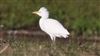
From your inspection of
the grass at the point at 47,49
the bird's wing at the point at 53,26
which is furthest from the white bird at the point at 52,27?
the grass at the point at 47,49

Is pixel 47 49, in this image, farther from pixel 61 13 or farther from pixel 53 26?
pixel 61 13

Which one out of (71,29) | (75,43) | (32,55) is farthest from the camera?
(71,29)

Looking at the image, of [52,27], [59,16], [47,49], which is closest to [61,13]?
[59,16]

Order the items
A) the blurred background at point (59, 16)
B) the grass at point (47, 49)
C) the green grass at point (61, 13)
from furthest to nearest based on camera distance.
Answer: the green grass at point (61, 13), the blurred background at point (59, 16), the grass at point (47, 49)

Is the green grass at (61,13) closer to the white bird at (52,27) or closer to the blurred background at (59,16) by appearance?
the blurred background at (59,16)

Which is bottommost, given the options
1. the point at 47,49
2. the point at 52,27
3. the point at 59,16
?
the point at 59,16

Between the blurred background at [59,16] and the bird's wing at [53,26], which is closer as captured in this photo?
the bird's wing at [53,26]

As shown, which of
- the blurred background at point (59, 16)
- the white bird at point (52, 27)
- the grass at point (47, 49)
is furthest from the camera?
the blurred background at point (59, 16)

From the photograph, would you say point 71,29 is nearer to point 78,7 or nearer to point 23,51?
point 78,7

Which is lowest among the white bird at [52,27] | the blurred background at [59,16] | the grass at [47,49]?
the blurred background at [59,16]

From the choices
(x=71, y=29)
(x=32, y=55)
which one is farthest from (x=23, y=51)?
(x=71, y=29)

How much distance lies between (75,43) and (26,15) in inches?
195

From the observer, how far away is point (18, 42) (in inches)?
408

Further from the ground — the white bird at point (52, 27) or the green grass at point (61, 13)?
the white bird at point (52, 27)
